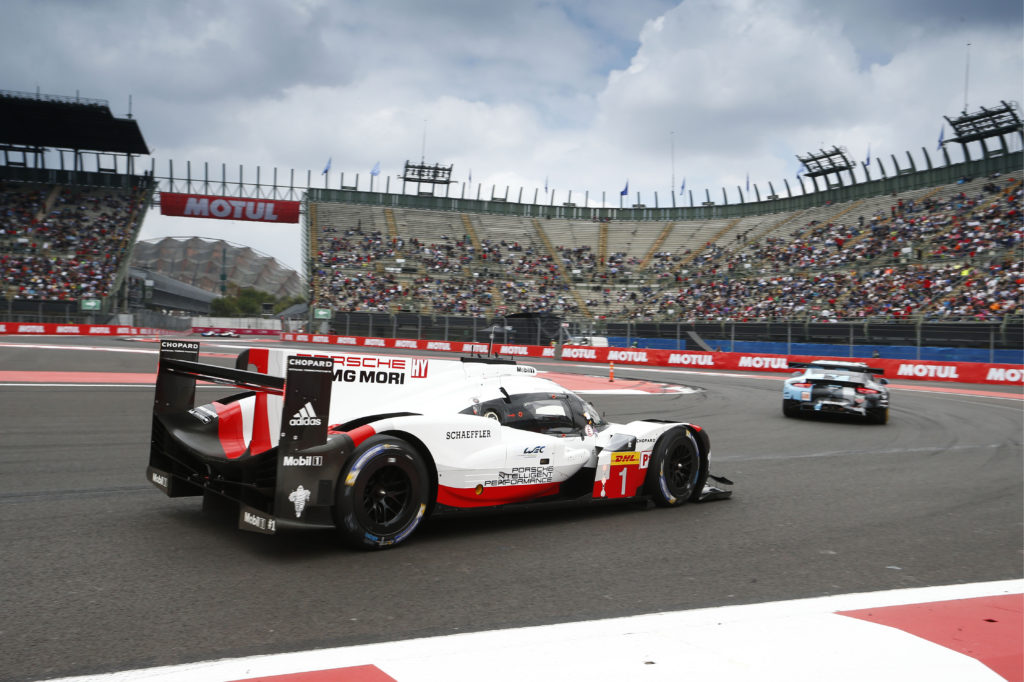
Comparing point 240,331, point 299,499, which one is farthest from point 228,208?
point 299,499

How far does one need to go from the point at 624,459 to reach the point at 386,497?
2203 mm

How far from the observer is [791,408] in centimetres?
1414

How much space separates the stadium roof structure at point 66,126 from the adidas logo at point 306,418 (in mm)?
52960

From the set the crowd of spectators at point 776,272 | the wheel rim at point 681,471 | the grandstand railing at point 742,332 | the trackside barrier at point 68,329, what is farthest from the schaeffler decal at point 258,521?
the trackside barrier at point 68,329

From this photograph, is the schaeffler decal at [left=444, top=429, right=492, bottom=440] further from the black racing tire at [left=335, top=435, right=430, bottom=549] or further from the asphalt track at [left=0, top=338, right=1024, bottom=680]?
the asphalt track at [left=0, top=338, right=1024, bottom=680]

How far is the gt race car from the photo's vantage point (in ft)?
14.4

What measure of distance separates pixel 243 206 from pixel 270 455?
2066 inches

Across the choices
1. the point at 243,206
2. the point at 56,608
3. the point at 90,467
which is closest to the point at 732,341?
the point at 90,467

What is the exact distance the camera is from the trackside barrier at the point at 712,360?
84.4 feet

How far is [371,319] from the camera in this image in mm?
39906

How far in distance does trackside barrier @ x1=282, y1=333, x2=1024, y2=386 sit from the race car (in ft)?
32.2

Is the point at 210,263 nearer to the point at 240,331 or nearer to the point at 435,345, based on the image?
the point at 240,331

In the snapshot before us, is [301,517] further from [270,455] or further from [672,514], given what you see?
[672,514]

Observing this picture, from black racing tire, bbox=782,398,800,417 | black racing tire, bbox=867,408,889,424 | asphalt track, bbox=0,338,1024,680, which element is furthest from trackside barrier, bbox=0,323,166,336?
black racing tire, bbox=867,408,889,424
